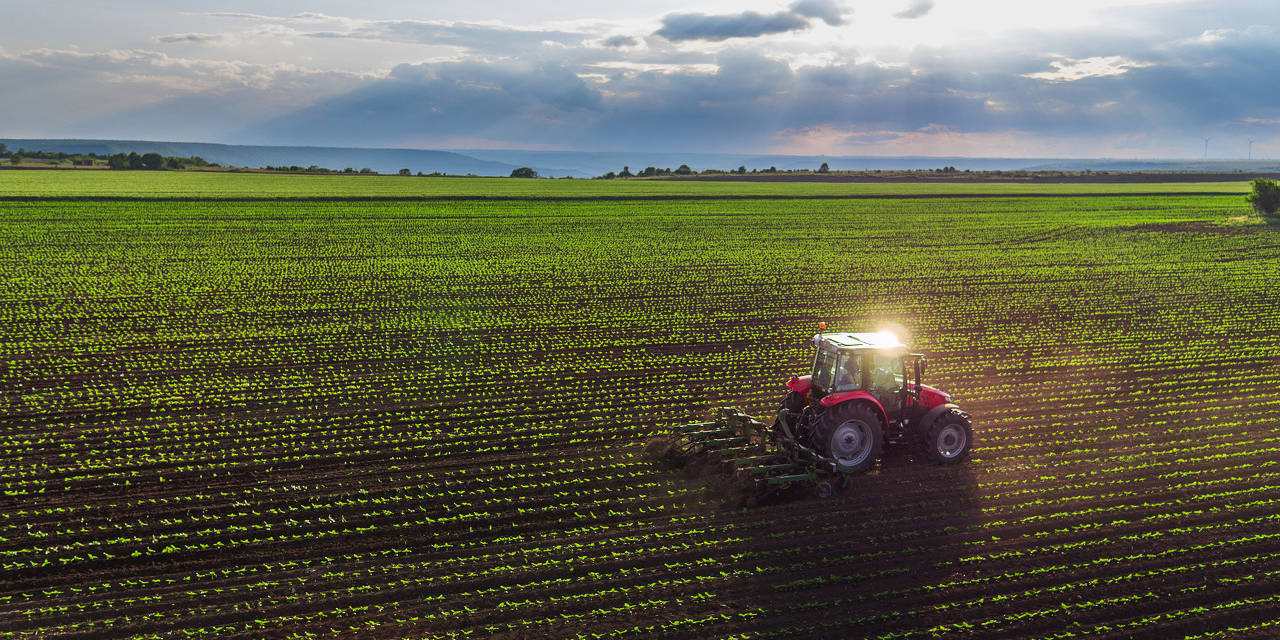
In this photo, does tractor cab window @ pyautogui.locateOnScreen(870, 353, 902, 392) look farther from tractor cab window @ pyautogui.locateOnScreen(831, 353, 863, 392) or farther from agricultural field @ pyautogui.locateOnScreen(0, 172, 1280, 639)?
agricultural field @ pyautogui.locateOnScreen(0, 172, 1280, 639)

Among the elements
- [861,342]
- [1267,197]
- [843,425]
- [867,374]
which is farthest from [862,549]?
[1267,197]

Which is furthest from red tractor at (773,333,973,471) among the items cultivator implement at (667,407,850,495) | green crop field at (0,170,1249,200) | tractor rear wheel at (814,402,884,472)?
green crop field at (0,170,1249,200)

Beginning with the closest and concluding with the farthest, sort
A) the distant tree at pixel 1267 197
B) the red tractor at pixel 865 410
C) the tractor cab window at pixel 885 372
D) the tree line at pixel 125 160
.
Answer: the red tractor at pixel 865 410 < the tractor cab window at pixel 885 372 < the distant tree at pixel 1267 197 < the tree line at pixel 125 160

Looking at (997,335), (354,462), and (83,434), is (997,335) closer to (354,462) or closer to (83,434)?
(354,462)

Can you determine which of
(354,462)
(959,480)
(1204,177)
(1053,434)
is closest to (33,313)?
(354,462)

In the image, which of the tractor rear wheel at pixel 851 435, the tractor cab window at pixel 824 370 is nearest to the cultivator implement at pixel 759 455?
the tractor rear wheel at pixel 851 435

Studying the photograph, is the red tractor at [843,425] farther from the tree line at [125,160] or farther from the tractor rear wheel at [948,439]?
the tree line at [125,160]

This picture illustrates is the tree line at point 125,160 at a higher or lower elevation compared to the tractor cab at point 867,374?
higher
